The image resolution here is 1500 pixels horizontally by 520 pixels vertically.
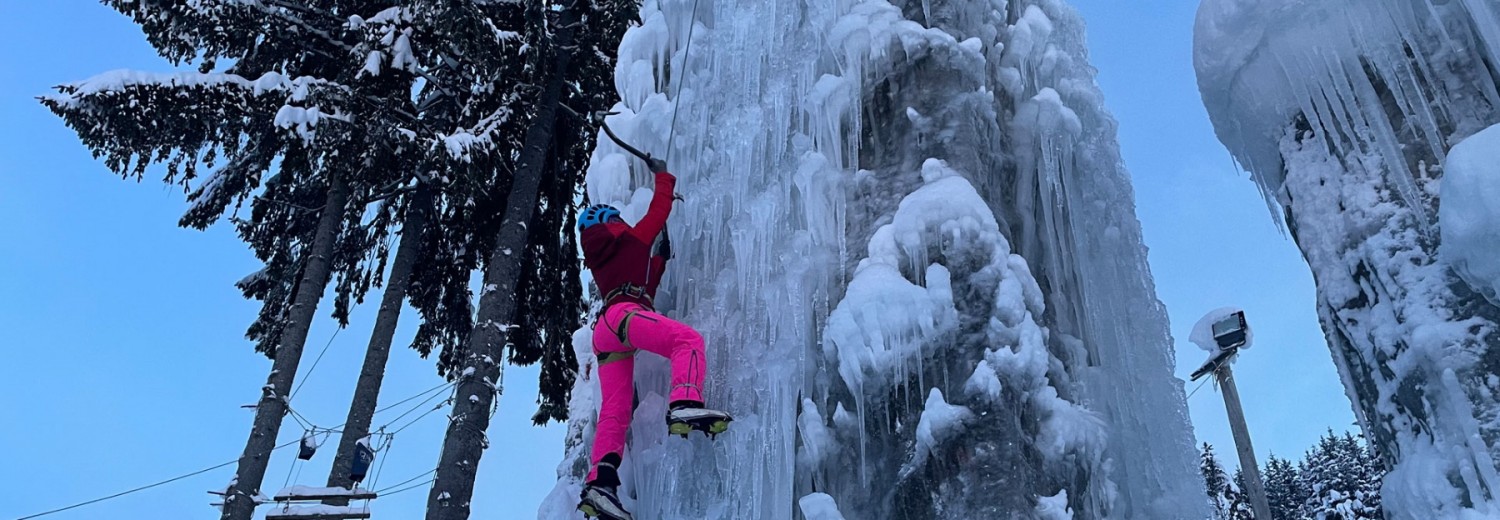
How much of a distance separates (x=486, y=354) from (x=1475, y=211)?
A: 602 centimetres

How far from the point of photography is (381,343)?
8250 millimetres

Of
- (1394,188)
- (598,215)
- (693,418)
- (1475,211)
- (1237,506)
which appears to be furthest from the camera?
(1237,506)

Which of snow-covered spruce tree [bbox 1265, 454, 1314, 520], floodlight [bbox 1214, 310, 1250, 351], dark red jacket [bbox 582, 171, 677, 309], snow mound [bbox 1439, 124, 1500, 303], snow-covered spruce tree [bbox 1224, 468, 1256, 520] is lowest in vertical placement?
snow mound [bbox 1439, 124, 1500, 303]

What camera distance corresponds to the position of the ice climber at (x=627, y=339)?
4309 mm

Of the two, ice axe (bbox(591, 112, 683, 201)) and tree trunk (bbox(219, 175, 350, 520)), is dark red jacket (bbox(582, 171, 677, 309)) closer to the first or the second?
ice axe (bbox(591, 112, 683, 201))

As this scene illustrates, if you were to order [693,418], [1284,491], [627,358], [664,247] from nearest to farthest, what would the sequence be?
[693,418] < [627,358] < [664,247] < [1284,491]

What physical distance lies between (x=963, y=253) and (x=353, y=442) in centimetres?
504

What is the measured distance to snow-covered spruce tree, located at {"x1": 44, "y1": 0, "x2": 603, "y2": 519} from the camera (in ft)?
25.1

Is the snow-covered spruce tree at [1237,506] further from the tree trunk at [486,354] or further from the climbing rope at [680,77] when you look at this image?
the climbing rope at [680,77]

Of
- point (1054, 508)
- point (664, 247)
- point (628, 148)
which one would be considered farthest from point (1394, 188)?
point (628, 148)

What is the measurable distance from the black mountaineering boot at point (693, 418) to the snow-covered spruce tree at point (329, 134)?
4.01 m

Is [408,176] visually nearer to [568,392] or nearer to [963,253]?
[568,392]

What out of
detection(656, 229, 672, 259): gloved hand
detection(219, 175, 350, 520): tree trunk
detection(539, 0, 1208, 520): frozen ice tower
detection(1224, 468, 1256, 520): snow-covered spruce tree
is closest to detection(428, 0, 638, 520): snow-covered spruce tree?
detection(219, 175, 350, 520): tree trunk

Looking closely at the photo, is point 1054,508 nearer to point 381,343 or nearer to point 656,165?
point 656,165
